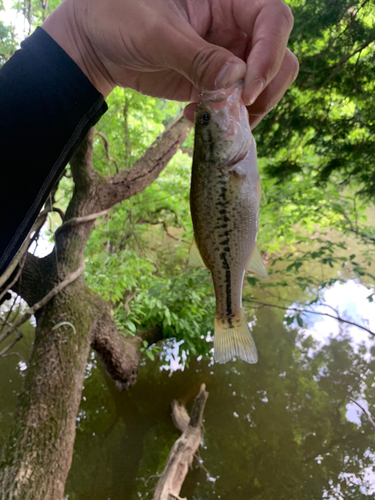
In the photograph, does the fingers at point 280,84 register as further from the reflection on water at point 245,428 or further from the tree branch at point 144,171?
the reflection on water at point 245,428

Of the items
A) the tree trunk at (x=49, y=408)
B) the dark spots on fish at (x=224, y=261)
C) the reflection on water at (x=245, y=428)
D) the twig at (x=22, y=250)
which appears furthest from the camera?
the reflection on water at (x=245, y=428)

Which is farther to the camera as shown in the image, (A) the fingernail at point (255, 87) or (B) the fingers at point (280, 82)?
(B) the fingers at point (280, 82)

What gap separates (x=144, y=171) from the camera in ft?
11.6

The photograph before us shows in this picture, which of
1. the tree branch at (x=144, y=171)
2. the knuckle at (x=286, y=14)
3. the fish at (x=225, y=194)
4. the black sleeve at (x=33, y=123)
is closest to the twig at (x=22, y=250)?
the tree branch at (x=144, y=171)

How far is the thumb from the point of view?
2.91 feet

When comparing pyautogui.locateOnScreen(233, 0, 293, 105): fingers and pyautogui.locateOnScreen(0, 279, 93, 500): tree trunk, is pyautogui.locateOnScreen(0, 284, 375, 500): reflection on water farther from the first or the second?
pyautogui.locateOnScreen(233, 0, 293, 105): fingers

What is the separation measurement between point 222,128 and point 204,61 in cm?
22

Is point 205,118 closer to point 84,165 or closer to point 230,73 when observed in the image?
point 230,73

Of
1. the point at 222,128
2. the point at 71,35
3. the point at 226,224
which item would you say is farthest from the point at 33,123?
the point at 226,224

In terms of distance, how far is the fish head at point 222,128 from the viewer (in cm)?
101

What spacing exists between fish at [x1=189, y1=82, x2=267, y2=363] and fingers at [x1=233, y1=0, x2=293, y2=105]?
55mm

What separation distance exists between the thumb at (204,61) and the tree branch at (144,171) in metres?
2.48

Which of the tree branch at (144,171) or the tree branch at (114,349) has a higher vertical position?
the tree branch at (144,171)

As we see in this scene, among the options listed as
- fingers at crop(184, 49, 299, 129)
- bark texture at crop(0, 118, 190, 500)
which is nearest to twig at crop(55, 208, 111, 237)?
bark texture at crop(0, 118, 190, 500)
